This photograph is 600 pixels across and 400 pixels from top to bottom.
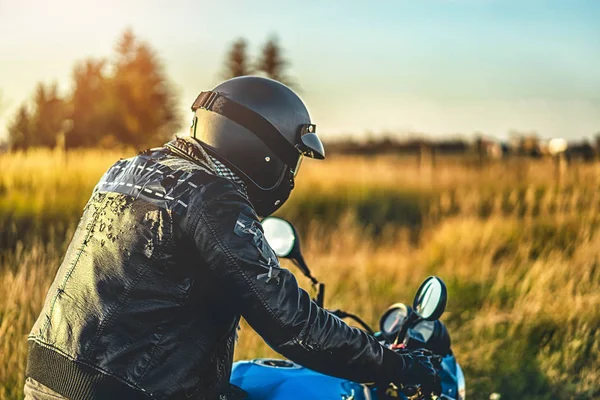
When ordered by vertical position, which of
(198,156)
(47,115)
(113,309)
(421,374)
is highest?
(198,156)

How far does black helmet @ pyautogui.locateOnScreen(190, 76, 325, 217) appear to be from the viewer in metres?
2.37

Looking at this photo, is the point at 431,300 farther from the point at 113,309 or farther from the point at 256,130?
the point at 113,309

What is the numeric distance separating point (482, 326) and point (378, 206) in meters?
9.03

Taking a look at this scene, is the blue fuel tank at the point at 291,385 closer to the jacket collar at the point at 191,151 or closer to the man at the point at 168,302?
the man at the point at 168,302

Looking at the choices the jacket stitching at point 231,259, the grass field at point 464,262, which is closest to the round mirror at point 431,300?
the jacket stitching at point 231,259

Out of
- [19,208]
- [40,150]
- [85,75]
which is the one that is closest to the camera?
[19,208]

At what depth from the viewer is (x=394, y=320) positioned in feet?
9.19

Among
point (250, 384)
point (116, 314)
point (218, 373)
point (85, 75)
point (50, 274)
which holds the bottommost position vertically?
point (85, 75)

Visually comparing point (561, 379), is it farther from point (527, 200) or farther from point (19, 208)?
point (19, 208)

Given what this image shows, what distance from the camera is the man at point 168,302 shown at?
1979 mm

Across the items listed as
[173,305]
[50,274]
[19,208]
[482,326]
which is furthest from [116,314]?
[19,208]

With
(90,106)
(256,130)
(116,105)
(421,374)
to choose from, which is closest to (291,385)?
(421,374)

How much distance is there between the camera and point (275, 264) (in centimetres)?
205

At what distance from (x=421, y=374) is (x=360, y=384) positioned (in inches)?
8.9
